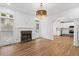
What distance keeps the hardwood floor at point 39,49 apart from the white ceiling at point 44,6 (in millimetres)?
880

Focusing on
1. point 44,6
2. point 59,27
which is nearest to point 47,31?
point 59,27

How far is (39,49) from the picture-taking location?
2.38m

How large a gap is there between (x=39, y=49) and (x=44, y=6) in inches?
46.7

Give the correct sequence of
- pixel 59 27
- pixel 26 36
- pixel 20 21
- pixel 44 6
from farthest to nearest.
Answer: pixel 59 27, pixel 26 36, pixel 20 21, pixel 44 6

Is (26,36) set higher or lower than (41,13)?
lower

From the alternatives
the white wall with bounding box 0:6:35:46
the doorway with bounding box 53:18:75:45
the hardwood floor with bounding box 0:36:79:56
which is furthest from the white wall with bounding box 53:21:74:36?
the white wall with bounding box 0:6:35:46

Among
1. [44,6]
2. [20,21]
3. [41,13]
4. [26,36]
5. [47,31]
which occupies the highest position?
[44,6]

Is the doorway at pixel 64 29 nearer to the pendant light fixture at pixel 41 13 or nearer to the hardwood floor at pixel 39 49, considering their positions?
the hardwood floor at pixel 39 49

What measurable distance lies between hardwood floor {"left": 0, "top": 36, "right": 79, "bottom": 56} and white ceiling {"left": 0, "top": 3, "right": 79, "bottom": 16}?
34.6 inches

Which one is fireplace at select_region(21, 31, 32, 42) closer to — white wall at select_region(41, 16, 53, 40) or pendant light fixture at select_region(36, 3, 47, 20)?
white wall at select_region(41, 16, 53, 40)

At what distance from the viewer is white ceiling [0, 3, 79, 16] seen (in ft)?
7.57

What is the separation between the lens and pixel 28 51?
7.61ft

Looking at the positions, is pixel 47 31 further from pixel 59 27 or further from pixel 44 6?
pixel 44 6

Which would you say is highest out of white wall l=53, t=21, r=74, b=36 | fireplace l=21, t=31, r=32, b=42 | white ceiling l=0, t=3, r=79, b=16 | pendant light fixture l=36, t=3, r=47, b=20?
white ceiling l=0, t=3, r=79, b=16
